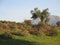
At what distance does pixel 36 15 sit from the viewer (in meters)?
51.4

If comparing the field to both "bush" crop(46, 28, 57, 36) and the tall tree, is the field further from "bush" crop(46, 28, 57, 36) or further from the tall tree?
the tall tree

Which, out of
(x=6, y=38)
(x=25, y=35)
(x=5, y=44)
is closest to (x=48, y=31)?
(x=25, y=35)

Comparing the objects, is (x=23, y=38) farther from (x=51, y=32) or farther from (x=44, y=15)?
(x=44, y=15)

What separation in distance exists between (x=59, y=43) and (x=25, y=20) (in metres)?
20.5

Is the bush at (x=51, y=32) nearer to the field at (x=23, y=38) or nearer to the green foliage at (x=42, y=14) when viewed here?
the field at (x=23, y=38)

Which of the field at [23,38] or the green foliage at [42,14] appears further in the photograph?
the green foliage at [42,14]

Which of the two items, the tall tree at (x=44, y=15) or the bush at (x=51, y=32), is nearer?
the bush at (x=51, y=32)

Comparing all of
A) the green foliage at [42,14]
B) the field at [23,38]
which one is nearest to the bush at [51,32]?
the field at [23,38]

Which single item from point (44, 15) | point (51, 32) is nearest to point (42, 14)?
point (44, 15)

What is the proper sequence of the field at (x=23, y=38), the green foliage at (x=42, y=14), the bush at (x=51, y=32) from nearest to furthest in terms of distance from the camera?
the field at (x=23, y=38) < the bush at (x=51, y=32) < the green foliage at (x=42, y=14)

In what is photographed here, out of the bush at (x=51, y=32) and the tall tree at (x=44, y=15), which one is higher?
the tall tree at (x=44, y=15)

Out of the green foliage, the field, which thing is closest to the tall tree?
the green foliage

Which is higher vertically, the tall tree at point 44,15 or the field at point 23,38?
the tall tree at point 44,15

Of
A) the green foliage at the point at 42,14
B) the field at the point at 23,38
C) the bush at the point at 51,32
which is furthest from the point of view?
the green foliage at the point at 42,14
